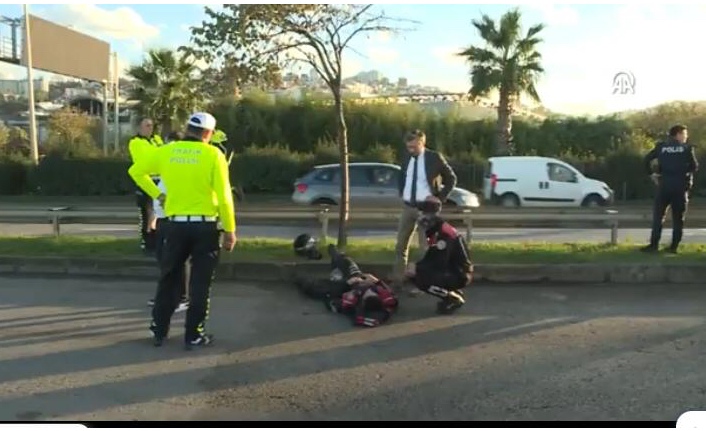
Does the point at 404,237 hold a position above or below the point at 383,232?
above

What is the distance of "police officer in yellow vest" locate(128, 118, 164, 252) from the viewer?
7.68 meters

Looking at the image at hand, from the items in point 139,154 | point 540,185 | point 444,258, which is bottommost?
point 444,258

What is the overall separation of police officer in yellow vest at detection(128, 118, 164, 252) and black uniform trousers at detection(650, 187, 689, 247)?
19.8ft

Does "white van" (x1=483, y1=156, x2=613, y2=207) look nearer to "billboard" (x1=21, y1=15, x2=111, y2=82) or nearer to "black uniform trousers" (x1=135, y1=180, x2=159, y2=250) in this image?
"black uniform trousers" (x1=135, y1=180, x2=159, y2=250)

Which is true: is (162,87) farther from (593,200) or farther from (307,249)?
(307,249)

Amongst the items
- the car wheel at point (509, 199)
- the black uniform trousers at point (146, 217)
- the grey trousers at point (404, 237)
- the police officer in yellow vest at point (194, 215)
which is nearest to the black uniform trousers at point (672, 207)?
the grey trousers at point (404, 237)

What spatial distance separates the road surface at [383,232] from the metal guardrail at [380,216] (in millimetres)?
1851

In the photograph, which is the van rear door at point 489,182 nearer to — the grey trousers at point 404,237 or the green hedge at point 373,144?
the green hedge at point 373,144

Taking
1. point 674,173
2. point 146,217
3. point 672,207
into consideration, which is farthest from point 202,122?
point 672,207

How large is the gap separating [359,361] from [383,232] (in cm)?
948

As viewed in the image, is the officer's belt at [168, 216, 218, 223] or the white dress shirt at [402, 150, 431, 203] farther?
the white dress shirt at [402, 150, 431, 203]

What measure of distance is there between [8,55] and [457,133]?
2018 centimetres

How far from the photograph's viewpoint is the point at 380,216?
449 inches

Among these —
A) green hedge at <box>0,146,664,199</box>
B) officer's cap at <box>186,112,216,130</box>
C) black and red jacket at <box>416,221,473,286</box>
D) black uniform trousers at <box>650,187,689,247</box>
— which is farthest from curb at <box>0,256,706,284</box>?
green hedge at <box>0,146,664,199</box>
